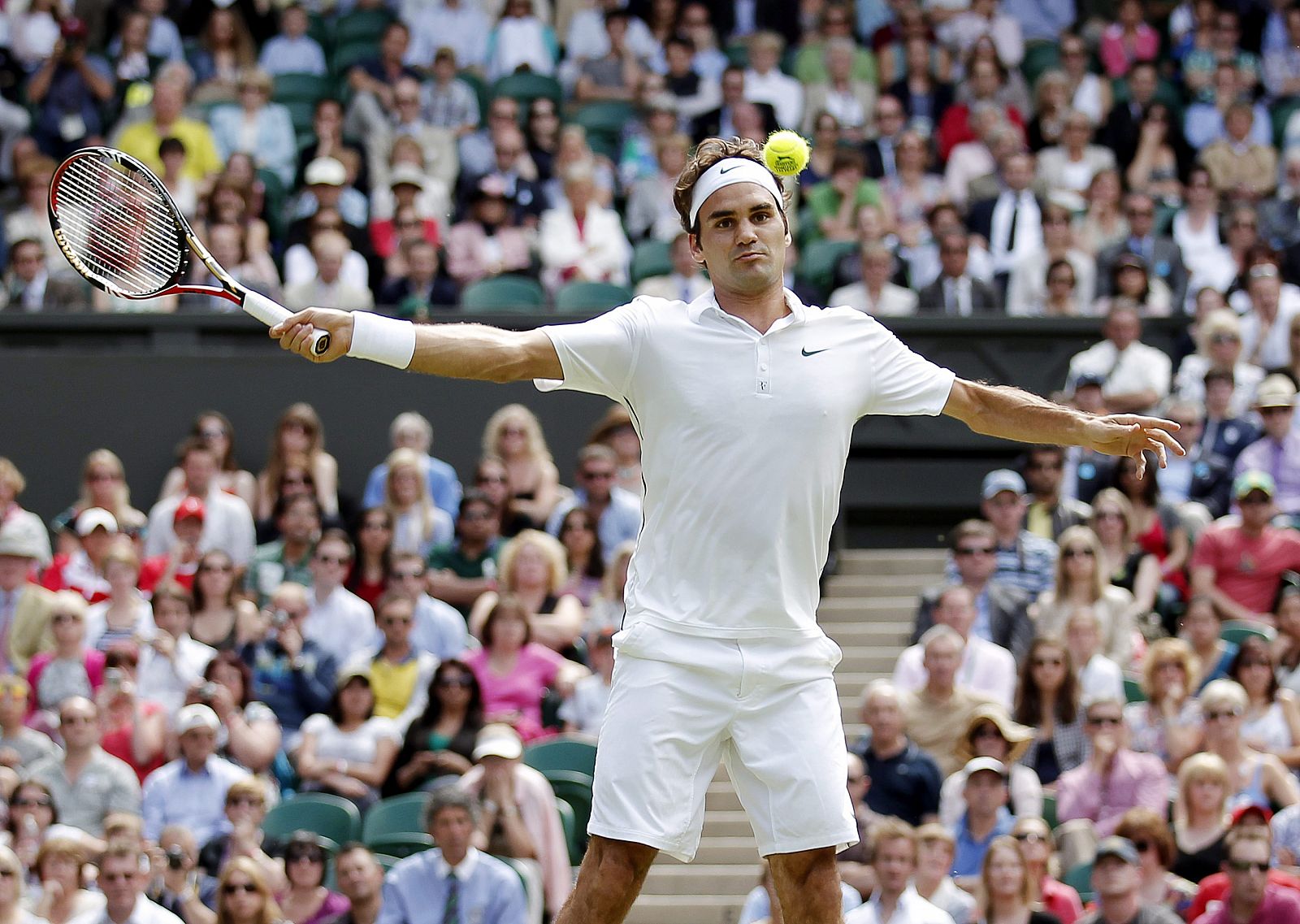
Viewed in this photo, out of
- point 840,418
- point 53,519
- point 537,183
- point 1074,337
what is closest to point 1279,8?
point 1074,337

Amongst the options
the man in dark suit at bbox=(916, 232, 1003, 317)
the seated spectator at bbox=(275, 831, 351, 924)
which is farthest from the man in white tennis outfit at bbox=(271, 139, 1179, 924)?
the man in dark suit at bbox=(916, 232, 1003, 317)

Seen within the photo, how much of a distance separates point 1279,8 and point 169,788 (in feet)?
35.1

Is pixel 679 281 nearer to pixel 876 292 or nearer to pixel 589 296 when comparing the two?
pixel 589 296

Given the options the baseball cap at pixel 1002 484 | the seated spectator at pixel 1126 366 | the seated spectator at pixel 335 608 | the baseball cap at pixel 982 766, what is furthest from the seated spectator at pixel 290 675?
the seated spectator at pixel 1126 366

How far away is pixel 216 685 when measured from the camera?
35.4 feet

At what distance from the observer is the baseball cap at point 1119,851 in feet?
29.7

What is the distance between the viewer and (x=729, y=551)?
537 cm

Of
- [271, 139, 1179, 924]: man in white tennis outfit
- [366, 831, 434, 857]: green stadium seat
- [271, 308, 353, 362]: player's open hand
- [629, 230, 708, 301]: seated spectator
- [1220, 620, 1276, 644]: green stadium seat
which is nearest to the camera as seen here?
[271, 308, 353, 362]: player's open hand

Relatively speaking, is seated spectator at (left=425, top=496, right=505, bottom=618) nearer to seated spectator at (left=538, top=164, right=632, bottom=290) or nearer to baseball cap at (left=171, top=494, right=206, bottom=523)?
baseball cap at (left=171, top=494, right=206, bottom=523)

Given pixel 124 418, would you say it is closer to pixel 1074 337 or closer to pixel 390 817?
pixel 390 817

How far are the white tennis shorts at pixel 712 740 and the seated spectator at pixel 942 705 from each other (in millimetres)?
5199

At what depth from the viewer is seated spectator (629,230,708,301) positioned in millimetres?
13586

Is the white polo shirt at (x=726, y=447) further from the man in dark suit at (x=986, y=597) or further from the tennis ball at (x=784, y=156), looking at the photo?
the man in dark suit at (x=986, y=597)

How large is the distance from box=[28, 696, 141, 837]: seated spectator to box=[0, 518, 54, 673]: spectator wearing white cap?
4.16ft
